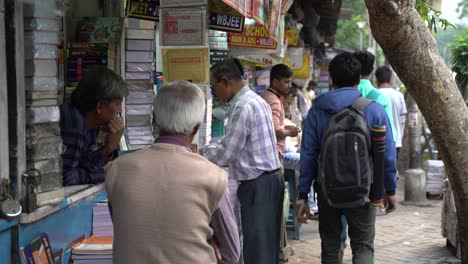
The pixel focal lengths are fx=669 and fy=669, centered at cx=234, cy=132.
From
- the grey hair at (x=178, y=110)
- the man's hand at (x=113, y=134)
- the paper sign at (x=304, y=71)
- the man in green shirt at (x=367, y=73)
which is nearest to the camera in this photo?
Result: the grey hair at (x=178, y=110)

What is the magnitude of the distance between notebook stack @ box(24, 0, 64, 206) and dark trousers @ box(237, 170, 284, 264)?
181 cm

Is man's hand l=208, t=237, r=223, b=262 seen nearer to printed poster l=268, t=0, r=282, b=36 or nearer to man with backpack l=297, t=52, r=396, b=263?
man with backpack l=297, t=52, r=396, b=263

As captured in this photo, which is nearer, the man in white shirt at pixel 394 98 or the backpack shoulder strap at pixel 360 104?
the backpack shoulder strap at pixel 360 104

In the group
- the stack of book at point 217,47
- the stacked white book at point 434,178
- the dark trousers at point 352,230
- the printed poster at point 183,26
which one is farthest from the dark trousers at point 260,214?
the stacked white book at point 434,178

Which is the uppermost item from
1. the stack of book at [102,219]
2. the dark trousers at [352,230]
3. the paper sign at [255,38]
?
the paper sign at [255,38]

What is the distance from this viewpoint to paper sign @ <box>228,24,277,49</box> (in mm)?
6805

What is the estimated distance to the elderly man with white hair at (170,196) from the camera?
2.56 m

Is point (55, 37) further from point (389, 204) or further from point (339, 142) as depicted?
A: point (389, 204)

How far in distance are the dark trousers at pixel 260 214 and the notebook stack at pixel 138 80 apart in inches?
36.2

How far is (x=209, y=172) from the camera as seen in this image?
2.64 metres

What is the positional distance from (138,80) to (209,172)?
2693 mm

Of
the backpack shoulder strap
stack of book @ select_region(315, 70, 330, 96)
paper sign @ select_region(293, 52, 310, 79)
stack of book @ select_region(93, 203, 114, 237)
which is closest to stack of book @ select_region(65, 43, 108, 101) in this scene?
stack of book @ select_region(93, 203, 114, 237)

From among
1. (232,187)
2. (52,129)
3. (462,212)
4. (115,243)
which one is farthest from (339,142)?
(115,243)

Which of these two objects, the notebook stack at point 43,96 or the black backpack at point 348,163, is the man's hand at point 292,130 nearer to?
the black backpack at point 348,163
